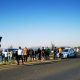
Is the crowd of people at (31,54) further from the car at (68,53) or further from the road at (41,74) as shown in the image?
the road at (41,74)

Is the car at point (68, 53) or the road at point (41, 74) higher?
the car at point (68, 53)

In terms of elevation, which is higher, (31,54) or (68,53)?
(68,53)

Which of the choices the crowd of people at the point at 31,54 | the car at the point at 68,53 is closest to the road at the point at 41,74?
the crowd of people at the point at 31,54

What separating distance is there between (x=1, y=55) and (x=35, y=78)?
18.9m

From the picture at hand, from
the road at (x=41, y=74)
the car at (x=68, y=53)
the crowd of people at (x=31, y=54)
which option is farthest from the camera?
the car at (x=68, y=53)

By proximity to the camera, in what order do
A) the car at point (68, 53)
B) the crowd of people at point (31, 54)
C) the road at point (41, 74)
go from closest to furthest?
the road at point (41, 74), the crowd of people at point (31, 54), the car at point (68, 53)

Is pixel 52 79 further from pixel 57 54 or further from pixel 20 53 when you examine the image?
pixel 57 54

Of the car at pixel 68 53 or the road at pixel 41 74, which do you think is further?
the car at pixel 68 53

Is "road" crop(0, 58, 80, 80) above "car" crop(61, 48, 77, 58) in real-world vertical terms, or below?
below

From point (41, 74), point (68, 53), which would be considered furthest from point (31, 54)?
point (41, 74)

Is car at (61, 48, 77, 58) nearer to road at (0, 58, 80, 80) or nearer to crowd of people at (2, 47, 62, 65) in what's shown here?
crowd of people at (2, 47, 62, 65)

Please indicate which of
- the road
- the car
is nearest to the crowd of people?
the car

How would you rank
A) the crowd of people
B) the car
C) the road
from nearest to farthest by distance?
the road < the crowd of people < the car

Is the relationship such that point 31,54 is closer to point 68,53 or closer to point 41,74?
point 68,53
